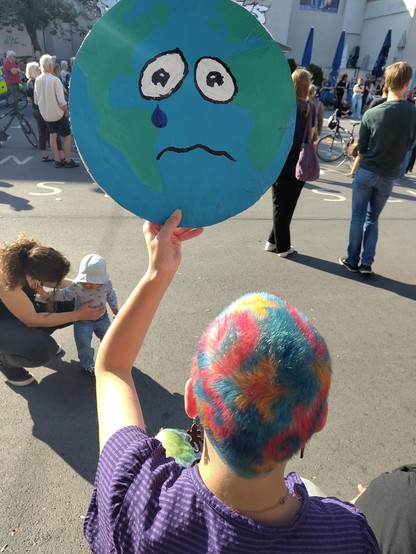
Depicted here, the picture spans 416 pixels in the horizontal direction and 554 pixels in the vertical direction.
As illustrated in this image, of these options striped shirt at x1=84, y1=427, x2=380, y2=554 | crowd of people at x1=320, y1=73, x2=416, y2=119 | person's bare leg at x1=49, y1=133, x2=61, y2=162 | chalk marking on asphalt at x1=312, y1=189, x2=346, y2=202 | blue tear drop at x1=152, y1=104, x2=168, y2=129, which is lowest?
chalk marking on asphalt at x1=312, y1=189, x2=346, y2=202

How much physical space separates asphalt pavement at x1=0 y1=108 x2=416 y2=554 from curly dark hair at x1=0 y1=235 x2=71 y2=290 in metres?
0.74

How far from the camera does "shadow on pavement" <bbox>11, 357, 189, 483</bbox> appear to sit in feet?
8.11

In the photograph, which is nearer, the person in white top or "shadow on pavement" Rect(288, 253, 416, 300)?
"shadow on pavement" Rect(288, 253, 416, 300)

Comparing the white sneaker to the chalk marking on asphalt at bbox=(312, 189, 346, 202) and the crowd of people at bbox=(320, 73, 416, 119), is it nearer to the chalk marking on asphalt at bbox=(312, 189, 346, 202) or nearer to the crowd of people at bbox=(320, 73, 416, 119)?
the chalk marking on asphalt at bbox=(312, 189, 346, 202)

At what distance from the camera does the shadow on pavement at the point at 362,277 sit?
454 centimetres

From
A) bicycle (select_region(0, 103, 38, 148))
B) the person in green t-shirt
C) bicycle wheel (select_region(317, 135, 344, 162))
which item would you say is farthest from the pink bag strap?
bicycle (select_region(0, 103, 38, 148))

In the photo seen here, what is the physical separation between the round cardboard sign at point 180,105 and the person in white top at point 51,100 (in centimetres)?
721

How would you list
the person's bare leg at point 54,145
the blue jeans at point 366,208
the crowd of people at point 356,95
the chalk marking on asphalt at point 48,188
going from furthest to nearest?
1. the crowd of people at point 356,95
2. the person's bare leg at point 54,145
3. the chalk marking on asphalt at point 48,188
4. the blue jeans at point 366,208

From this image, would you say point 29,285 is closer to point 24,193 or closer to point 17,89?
point 24,193

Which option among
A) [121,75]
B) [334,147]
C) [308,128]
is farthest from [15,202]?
[334,147]

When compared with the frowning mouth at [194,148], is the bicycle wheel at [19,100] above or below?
below

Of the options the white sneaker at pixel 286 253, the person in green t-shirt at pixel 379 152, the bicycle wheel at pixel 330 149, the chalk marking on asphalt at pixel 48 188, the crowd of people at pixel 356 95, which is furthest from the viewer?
the crowd of people at pixel 356 95

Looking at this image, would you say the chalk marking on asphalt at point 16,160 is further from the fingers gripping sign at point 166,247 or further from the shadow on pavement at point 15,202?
the fingers gripping sign at point 166,247

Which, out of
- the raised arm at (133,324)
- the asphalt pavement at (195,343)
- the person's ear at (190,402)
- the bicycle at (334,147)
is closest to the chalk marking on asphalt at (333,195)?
the asphalt pavement at (195,343)
